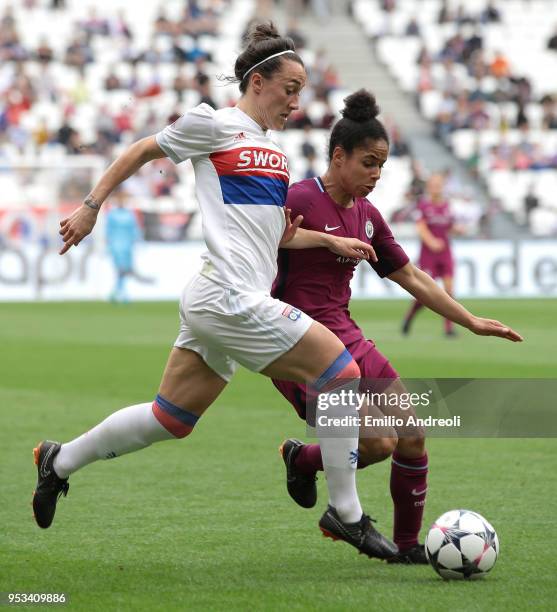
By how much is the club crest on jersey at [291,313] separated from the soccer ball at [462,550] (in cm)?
105

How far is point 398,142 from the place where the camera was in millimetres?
29984

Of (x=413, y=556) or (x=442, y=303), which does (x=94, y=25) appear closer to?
(x=442, y=303)

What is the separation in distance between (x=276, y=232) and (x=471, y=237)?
20396 mm

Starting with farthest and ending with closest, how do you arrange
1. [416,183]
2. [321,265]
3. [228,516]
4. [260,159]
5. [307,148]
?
[307,148] → [416,183] → [228,516] → [321,265] → [260,159]

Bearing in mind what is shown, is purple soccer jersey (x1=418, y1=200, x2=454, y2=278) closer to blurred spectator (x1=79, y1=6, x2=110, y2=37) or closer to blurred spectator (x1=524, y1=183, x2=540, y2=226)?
blurred spectator (x1=524, y1=183, x2=540, y2=226)

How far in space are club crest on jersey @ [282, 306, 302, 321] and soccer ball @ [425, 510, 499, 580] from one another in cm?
A: 105

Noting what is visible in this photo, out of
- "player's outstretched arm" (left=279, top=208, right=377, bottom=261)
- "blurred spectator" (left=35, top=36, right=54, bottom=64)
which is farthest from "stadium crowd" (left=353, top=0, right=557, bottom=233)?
"player's outstretched arm" (left=279, top=208, right=377, bottom=261)

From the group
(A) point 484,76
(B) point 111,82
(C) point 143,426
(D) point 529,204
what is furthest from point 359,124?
(A) point 484,76

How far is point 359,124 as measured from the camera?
18.9ft

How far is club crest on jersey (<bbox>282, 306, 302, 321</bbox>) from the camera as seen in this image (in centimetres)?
531

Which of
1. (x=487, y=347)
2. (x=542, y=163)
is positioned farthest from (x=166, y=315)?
(x=542, y=163)

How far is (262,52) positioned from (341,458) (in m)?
1.73

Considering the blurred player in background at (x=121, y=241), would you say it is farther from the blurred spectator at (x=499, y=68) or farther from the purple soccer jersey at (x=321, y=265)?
the purple soccer jersey at (x=321, y=265)

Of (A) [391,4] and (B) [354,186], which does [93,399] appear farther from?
(A) [391,4]
